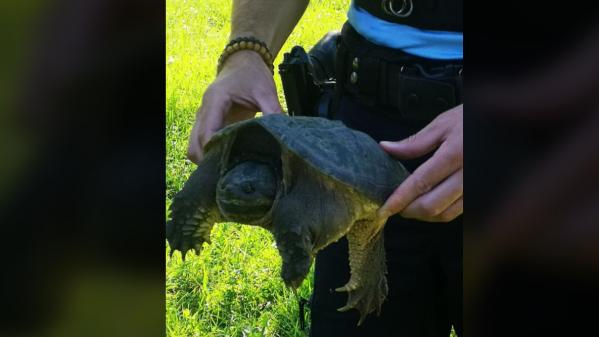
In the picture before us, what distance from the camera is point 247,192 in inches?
33.0

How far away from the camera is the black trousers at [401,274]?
4.06 ft

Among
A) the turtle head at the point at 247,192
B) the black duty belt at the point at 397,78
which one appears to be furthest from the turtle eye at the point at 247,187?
the black duty belt at the point at 397,78

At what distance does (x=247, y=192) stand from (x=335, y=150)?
13cm

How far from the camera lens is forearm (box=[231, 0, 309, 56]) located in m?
1.27

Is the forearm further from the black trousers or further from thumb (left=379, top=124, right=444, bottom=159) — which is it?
thumb (left=379, top=124, right=444, bottom=159)

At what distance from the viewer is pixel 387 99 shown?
120 centimetres

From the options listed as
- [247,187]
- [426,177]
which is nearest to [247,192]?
[247,187]

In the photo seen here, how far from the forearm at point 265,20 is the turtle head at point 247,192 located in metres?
0.44

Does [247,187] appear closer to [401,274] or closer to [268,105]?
[268,105]
